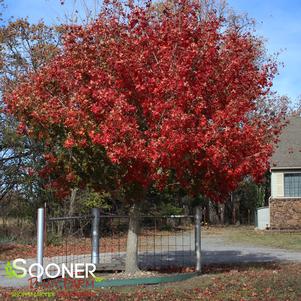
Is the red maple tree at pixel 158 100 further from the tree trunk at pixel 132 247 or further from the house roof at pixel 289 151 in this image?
the house roof at pixel 289 151

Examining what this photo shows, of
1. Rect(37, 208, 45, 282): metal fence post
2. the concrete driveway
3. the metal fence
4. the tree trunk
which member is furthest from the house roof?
Rect(37, 208, 45, 282): metal fence post

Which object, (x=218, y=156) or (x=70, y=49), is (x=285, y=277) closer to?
(x=218, y=156)

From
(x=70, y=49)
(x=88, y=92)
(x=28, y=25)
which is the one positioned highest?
(x=28, y=25)

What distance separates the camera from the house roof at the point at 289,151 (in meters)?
30.7

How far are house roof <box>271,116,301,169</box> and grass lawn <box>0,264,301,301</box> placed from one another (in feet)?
59.9

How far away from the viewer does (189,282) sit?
11.5 metres

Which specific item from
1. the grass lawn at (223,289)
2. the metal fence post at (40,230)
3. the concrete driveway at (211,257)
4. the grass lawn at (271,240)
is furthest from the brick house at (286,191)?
the metal fence post at (40,230)

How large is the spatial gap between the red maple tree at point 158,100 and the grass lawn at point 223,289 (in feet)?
6.33

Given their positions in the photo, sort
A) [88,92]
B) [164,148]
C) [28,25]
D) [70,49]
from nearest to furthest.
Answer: [164,148]
[88,92]
[70,49]
[28,25]

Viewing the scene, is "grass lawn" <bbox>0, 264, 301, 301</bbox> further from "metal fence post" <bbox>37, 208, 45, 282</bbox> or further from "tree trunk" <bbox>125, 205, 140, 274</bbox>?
"tree trunk" <bbox>125, 205, 140, 274</bbox>

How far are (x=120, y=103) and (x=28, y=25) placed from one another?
693 inches

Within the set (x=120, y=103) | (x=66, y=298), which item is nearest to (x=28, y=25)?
(x=120, y=103)

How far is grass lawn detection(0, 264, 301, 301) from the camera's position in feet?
31.5

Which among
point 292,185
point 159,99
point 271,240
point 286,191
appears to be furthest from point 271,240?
point 159,99
